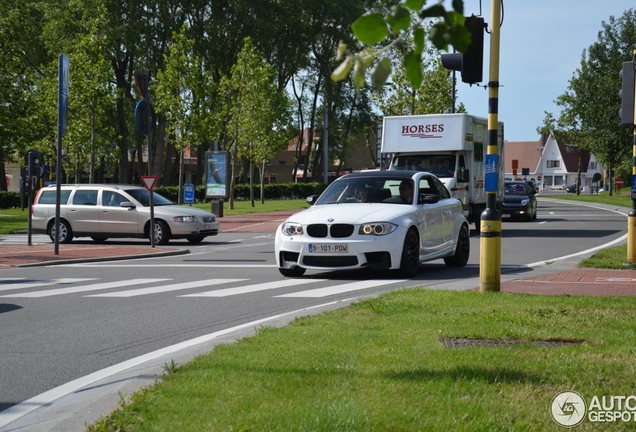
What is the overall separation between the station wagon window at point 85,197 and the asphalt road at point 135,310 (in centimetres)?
581

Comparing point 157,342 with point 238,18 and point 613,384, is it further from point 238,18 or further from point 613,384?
point 238,18

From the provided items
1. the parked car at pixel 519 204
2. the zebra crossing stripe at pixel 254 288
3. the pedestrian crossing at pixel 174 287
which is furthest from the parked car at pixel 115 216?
the parked car at pixel 519 204

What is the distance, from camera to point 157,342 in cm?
904

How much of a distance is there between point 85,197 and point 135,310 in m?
16.1

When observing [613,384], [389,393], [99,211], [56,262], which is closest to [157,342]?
[389,393]

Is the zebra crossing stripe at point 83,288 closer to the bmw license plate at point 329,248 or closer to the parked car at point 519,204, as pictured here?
the bmw license plate at point 329,248

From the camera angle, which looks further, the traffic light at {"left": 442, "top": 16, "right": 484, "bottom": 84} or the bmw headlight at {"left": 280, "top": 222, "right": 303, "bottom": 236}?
the bmw headlight at {"left": 280, "top": 222, "right": 303, "bottom": 236}

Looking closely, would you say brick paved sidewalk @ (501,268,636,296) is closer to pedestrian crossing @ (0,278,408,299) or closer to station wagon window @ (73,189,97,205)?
pedestrian crossing @ (0,278,408,299)

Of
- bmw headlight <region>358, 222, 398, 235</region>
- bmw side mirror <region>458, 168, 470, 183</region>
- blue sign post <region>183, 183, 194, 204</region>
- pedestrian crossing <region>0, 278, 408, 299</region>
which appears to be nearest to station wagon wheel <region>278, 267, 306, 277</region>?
pedestrian crossing <region>0, 278, 408, 299</region>

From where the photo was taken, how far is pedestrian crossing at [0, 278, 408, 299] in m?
13.2

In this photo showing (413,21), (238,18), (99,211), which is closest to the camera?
(413,21)

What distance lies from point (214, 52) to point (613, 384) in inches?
2221

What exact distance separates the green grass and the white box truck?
701 inches

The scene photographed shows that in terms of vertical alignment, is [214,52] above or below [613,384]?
above
